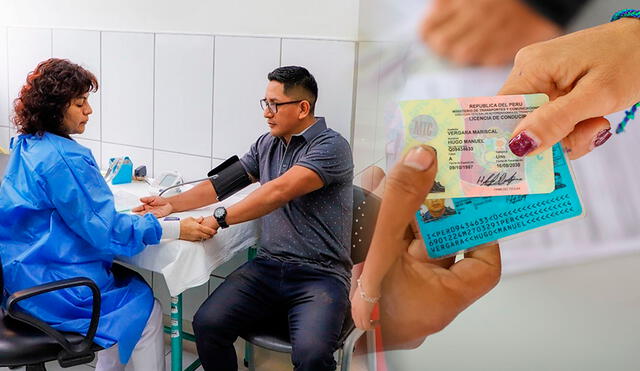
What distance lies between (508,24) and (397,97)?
14 cm

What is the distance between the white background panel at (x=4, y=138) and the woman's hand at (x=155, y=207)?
1198 millimetres

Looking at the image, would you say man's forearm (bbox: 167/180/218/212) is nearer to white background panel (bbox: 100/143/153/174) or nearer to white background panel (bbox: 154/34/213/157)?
white background panel (bbox: 154/34/213/157)

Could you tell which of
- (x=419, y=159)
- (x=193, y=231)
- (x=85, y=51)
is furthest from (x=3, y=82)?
(x=419, y=159)

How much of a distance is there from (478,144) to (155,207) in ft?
4.90

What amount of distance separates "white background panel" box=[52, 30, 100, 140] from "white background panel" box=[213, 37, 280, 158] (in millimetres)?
605

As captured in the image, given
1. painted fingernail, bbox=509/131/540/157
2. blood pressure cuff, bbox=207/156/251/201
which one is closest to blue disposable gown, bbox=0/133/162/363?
blood pressure cuff, bbox=207/156/251/201

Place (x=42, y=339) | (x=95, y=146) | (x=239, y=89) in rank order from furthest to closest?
(x=95, y=146)
(x=239, y=89)
(x=42, y=339)

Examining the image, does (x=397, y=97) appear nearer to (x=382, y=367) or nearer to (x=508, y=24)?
(x=508, y=24)

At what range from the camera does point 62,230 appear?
1624 mm

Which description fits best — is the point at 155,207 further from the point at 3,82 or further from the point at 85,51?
the point at 3,82

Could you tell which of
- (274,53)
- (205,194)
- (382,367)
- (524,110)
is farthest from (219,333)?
(524,110)

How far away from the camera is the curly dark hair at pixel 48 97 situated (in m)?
1.66

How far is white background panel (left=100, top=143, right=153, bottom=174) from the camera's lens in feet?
7.81

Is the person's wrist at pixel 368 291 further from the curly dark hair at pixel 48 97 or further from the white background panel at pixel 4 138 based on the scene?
the white background panel at pixel 4 138
